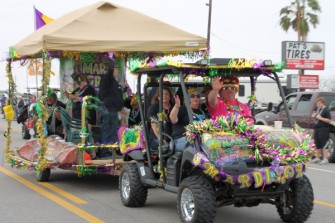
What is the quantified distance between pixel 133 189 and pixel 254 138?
2.20 meters

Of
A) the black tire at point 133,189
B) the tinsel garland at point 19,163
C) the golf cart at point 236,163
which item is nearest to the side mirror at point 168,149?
the golf cart at point 236,163

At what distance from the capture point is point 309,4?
148 feet

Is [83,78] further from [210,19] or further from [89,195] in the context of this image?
[210,19]

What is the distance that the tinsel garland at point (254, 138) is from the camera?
650 centimetres

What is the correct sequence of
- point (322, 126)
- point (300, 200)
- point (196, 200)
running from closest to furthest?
point (196, 200) → point (300, 200) → point (322, 126)

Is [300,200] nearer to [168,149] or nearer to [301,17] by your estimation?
[168,149]

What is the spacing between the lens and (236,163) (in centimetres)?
642

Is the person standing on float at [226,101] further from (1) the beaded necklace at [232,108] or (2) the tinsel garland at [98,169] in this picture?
(2) the tinsel garland at [98,169]

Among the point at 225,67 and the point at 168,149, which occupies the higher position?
the point at 225,67

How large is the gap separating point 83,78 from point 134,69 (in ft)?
11.2

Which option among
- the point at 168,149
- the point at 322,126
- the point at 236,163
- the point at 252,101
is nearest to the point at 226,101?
the point at 252,101

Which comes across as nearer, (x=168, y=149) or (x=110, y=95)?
(x=168, y=149)

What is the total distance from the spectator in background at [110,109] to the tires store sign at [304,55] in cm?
2354

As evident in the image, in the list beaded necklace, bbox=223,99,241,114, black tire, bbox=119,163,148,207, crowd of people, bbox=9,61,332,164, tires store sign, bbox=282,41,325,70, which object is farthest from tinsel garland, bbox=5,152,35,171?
tires store sign, bbox=282,41,325,70
